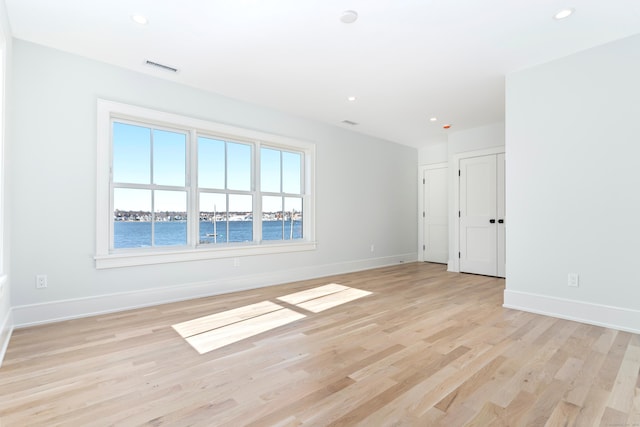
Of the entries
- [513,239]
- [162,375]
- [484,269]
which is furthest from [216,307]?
[484,269]

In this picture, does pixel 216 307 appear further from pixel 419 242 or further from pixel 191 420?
pixel 419 242

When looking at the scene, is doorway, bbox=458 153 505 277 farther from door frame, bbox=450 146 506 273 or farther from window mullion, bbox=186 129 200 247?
window mullion, bbox=186 129 200 247

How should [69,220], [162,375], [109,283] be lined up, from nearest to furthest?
[162,375] → [69,220] → [109,283]

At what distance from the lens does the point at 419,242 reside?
734cm

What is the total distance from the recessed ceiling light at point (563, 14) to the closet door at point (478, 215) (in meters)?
3.13

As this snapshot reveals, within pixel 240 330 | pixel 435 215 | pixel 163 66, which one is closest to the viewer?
pixel 240 330

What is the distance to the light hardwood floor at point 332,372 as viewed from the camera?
5.44 ft

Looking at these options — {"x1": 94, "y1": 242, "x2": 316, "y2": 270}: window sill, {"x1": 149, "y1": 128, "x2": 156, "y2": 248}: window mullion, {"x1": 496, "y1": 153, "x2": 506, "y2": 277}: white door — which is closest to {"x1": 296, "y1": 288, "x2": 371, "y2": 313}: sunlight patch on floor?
{"x1": 94, "y1": 242, "x2": 316, "y2": 270}: window sill

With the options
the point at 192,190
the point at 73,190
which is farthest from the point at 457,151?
the point at 73,190

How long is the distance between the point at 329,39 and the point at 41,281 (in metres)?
3.51

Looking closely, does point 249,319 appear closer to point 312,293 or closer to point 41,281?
point 312,293

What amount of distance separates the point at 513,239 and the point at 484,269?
87.0 inches

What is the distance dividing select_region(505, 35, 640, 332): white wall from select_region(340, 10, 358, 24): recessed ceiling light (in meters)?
2.13

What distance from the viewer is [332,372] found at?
2107 millimetres
